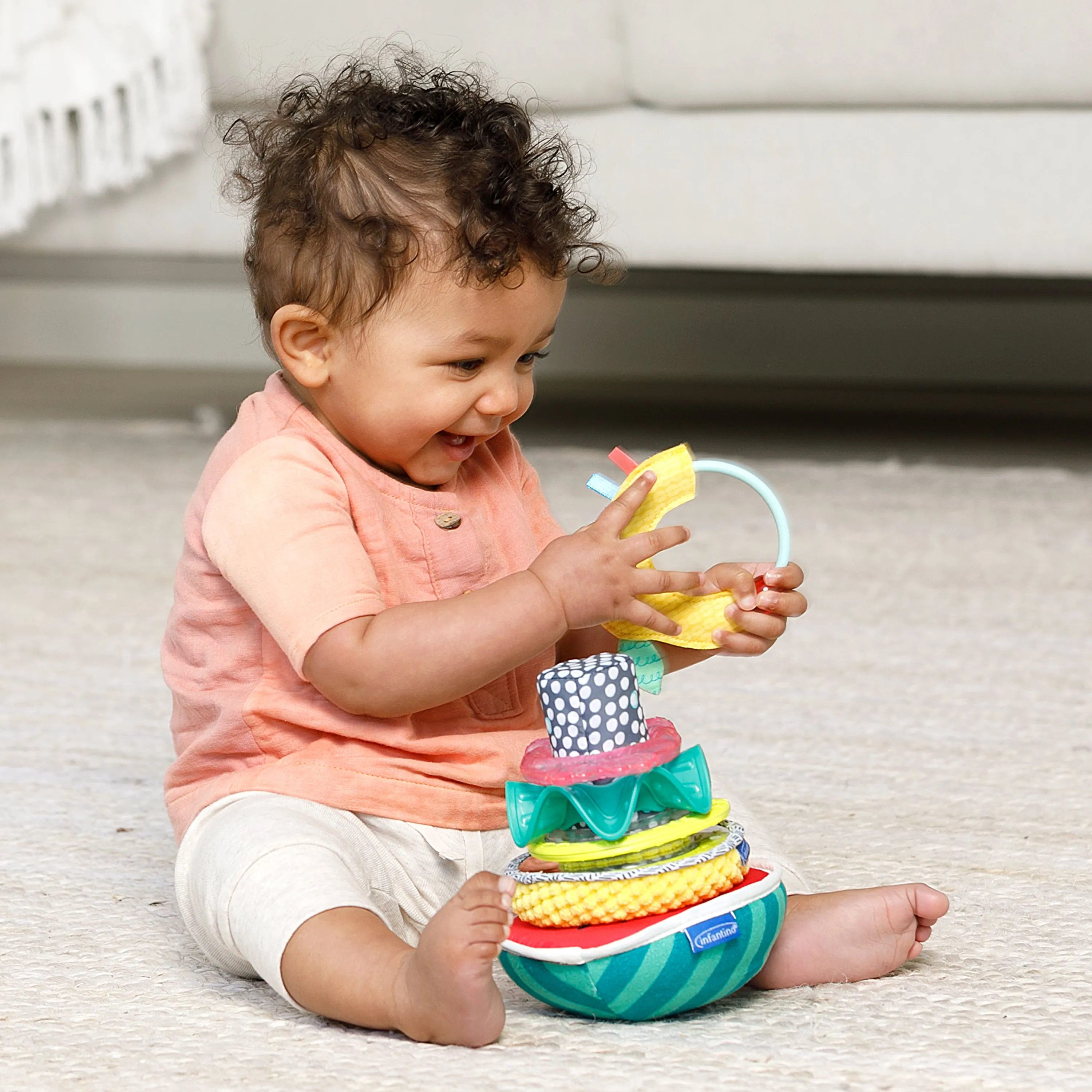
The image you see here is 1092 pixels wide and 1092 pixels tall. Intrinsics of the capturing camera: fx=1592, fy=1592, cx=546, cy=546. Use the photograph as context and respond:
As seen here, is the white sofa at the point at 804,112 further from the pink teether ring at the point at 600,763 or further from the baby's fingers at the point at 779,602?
the pink teether ring at the point at 600,763

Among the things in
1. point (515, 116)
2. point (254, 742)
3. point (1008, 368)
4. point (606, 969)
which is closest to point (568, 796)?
point (606, 969)

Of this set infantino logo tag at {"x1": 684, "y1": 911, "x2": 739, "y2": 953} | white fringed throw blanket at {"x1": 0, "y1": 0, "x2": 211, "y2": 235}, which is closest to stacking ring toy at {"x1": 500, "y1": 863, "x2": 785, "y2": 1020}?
infantino logo tag at {"x1": 684, "y1": 911, "x2": 739, "y2": 953}

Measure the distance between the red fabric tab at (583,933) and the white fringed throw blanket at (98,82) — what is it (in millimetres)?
1342

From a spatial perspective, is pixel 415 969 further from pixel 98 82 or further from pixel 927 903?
pixel 98 82

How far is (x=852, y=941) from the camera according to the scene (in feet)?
2.10

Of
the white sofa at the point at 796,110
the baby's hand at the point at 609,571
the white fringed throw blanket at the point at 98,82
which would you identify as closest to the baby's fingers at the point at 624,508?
the baby's hand at the point at 609,571

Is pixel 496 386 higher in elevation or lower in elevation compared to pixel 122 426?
higher

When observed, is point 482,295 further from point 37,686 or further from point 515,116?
point 37,686

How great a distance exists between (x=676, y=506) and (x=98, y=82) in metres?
1.26

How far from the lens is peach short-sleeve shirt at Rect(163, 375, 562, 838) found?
679 mm

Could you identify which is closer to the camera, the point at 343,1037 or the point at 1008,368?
the point at 343,1037

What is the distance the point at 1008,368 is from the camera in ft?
9.13

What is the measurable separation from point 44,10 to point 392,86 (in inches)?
44.6

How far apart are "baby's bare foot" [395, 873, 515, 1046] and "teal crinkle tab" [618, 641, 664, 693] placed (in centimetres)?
17
